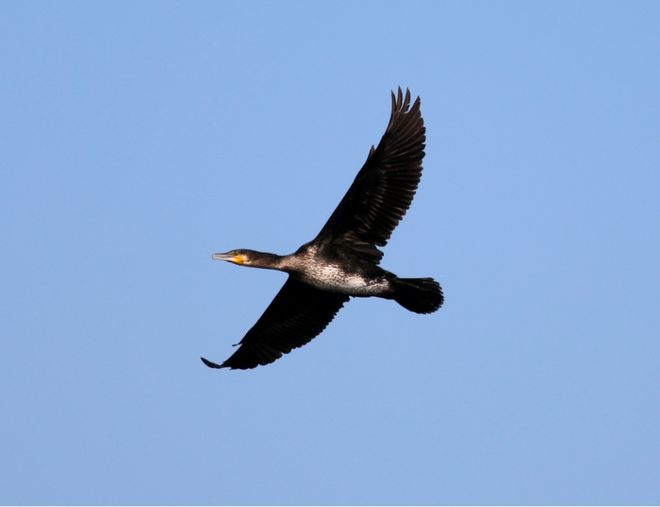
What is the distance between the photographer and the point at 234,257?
60.2ft

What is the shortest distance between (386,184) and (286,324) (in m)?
2.71

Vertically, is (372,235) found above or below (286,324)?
above

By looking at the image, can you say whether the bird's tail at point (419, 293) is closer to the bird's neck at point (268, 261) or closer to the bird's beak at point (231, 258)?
the bird's neck at point (268, 261)

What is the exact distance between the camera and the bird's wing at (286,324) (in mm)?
19391

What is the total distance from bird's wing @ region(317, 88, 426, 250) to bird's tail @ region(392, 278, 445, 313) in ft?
2.15

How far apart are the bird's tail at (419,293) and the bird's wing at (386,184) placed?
25.8 inches

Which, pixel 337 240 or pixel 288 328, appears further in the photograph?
pixel 288 328

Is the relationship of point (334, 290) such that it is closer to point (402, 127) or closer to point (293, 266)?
point (293, 266)

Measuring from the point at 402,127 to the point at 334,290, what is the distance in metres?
2.16

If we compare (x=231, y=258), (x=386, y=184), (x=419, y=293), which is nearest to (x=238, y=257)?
(x=231, y=258)

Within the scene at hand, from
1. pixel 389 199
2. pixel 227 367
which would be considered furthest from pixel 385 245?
pixel 227 367

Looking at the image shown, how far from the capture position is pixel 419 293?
17906 millimetres

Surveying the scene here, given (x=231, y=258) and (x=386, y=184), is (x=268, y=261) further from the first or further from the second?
(x=386, y=184)

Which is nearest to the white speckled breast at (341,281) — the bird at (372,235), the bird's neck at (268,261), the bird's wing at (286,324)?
the bird at (372,235)
